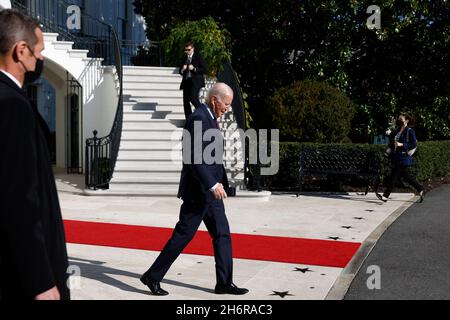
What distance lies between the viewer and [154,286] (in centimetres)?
574

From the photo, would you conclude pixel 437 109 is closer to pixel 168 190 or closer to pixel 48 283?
pixel 168 190

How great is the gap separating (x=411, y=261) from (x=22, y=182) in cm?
588

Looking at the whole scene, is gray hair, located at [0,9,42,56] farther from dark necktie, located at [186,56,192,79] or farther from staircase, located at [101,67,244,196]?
dark necktie, located at [186,56,192,79]

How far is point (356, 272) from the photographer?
6.80m

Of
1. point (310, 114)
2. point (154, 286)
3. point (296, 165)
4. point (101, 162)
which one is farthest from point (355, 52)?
point (154, 286)

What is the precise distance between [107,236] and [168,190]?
13.2ft

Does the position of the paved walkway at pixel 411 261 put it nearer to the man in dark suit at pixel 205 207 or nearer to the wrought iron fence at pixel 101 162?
the man in dark suit at pixel 205 207

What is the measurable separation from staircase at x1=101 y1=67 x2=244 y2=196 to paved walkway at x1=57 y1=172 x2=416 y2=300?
2.09 ft

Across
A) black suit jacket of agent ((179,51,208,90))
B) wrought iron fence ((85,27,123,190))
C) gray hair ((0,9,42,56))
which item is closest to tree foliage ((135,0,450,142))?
black suit jacket of agent ((179,51,208,90))

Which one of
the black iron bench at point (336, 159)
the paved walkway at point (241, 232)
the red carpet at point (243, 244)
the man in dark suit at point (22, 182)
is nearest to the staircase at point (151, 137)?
the paved walkway at point (241, 232)

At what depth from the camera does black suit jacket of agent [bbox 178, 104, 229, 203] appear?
5.55 meters

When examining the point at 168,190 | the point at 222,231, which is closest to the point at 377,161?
the point at 168,190

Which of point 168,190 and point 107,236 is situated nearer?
point 107,236

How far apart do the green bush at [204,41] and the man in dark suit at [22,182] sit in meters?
13.5
